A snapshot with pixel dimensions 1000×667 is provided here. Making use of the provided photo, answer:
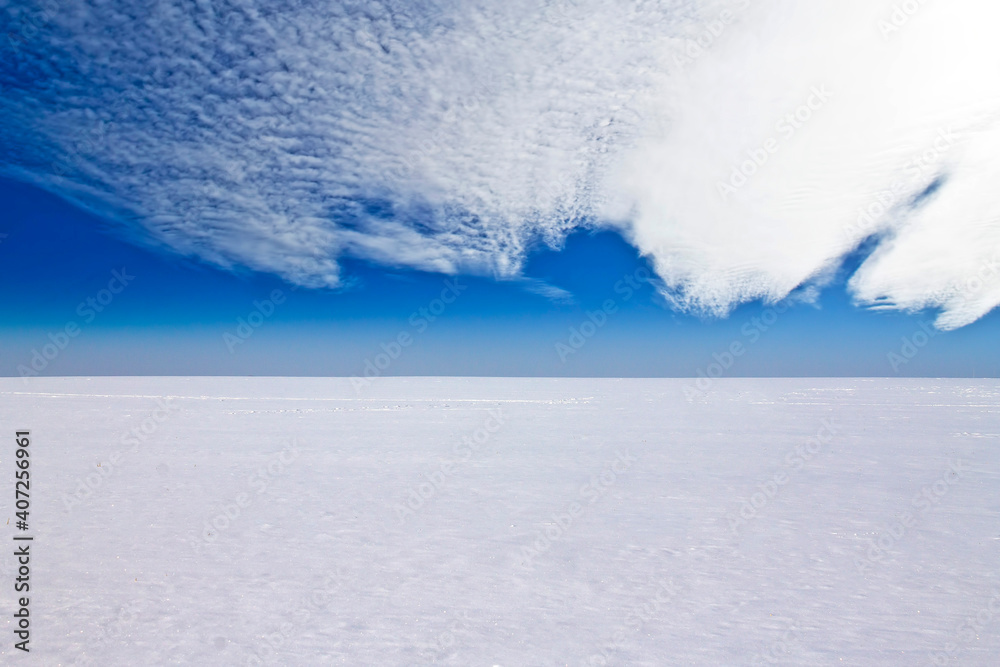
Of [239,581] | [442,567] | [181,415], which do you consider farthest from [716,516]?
[181,415]

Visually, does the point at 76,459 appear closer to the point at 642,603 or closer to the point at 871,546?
the point at 642,603

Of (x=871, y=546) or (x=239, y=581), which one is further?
(x=871, y=546)

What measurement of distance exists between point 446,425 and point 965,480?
15185 mm

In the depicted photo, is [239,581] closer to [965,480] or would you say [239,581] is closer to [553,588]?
[553,588]

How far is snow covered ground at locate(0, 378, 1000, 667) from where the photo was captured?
4449 mm

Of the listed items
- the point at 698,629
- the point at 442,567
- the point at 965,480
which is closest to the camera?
the point at 698,629

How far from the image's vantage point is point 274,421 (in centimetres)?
2100

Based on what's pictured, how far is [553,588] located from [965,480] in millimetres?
10427

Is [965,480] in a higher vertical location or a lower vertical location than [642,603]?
higher

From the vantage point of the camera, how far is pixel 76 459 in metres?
12.0

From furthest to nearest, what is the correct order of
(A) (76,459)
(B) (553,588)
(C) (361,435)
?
1. (C) (361,435)
2. (A) (76,459)
3. (B) (553,588)

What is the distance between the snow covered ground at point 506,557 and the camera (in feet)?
14.6

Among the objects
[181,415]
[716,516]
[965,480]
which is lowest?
[181,415]

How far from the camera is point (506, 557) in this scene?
6359mm
